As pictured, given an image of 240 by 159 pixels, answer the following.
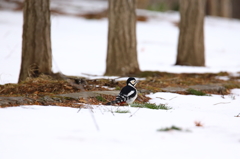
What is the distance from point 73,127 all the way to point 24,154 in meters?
0.86

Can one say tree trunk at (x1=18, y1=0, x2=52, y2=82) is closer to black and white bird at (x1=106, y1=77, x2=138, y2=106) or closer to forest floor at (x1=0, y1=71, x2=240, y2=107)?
forest floor at (x1=0, y1=71, x2=240, y2=107)

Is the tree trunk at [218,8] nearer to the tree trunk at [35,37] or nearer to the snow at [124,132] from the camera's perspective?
the snow at [124,132]

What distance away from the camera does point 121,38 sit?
11164mm

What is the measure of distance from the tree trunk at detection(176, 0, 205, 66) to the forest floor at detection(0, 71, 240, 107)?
5.04 metres

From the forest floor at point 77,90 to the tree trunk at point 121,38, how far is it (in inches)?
58.2

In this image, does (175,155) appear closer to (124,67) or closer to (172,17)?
(124,67)

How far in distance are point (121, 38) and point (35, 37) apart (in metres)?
3.16

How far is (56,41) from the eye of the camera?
62.6 ft

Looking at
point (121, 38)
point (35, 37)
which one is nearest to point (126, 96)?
point (35, 37)

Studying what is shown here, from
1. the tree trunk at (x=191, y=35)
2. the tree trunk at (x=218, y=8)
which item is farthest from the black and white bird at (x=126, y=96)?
the tree trunk at (x=218, y=8)

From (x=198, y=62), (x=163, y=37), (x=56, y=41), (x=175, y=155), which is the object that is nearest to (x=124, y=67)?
(x=198, y=62)

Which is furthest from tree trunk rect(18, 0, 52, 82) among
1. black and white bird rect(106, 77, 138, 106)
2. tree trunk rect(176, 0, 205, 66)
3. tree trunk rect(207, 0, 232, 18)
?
tree trunk rect(207, 0, 232, 18)

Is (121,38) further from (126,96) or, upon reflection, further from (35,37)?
(126,96)

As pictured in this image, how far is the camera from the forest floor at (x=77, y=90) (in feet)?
20.4
